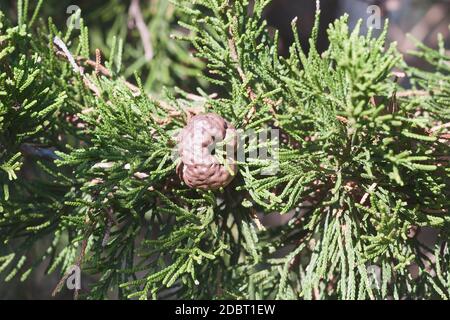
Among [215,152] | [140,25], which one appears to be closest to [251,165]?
[215,152]

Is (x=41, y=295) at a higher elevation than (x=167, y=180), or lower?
lower

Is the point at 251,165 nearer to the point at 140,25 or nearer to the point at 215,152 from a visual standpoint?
the point at 215,152

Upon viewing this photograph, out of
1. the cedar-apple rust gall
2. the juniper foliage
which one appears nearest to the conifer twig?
the juniper foliage

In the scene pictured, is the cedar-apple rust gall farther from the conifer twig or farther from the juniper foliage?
the conifer twig

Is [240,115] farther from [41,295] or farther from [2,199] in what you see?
[41,295]

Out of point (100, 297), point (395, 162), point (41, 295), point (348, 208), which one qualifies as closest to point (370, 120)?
point (395, 162)

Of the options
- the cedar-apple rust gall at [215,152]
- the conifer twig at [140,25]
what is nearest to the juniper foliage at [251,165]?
the cedar-apple rust gall at [215,152]
